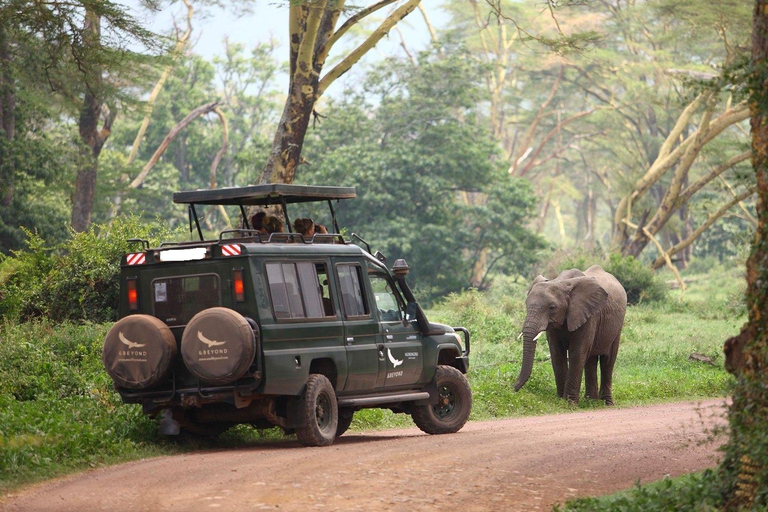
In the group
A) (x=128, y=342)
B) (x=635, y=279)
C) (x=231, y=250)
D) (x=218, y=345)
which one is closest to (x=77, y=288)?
(x=128, y=342)

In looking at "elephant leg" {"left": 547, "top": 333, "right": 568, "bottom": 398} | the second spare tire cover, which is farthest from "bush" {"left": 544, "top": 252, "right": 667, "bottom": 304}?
the second spare tire cover

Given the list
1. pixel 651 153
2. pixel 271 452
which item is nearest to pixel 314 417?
pixel 271 452

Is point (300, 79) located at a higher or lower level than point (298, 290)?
higher

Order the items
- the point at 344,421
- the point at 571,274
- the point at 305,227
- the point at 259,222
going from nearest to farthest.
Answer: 1. the point at 344,421
2. the point at 305,227
3. the point at 259,222
4. the point at 571,274

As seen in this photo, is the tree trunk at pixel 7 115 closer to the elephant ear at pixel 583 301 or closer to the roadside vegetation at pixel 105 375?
the roadside vegetation at pixel 105 375

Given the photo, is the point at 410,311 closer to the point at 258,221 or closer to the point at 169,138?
the point at 258,221

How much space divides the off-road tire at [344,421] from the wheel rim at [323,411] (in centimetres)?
116

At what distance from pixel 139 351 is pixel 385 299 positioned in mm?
3152

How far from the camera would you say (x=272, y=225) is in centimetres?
1408

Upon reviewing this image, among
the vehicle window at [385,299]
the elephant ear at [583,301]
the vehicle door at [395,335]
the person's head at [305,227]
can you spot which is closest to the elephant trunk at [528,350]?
the elephant ear at [583,301]

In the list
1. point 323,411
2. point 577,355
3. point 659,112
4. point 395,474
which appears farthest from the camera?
point 659,112

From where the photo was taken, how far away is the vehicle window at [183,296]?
11.5m

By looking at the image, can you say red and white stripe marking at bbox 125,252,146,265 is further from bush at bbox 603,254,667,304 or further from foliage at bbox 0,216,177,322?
bush at bbox 603,254,667,304

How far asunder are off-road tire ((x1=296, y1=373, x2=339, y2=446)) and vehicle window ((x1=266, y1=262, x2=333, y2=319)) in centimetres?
68
